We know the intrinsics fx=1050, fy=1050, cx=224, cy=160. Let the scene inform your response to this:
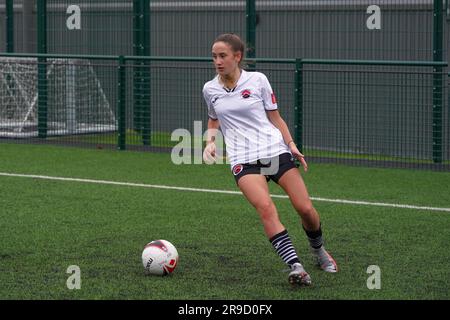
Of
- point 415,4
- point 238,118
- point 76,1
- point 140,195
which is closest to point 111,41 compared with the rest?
point 76,1

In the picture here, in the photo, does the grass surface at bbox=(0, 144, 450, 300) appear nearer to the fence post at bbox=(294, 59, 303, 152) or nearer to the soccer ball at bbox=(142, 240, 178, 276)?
the soccer ball at bbox=(142, 240, 178, 276)

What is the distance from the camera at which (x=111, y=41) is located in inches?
776

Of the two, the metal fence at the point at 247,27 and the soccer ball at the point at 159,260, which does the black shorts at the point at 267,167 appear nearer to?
the soccer ball at the point at 159,260

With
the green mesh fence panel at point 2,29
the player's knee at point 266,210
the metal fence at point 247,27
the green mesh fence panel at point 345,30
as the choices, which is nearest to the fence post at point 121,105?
the metal fence at point 247,27

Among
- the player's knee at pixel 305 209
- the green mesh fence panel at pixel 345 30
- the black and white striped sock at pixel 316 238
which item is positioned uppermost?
the green mesh fence panel at pixel 345 30

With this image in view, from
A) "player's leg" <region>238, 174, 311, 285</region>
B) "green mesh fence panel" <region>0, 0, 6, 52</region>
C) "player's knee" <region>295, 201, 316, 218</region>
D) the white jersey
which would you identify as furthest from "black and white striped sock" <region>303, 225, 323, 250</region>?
"green mesh fence panel" <region>0, 0, 6, 52</region>

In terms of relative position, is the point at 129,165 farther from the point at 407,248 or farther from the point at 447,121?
the point at 407,248

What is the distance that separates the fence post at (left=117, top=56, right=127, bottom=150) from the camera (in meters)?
17.4

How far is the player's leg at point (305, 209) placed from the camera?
8.06 metres

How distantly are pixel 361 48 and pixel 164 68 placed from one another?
3254mm

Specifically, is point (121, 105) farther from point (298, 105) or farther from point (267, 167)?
point (267, 167)

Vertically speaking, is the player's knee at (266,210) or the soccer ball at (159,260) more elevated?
the player's knee at (266,210)

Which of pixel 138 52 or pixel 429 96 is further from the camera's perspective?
pixel 138 52

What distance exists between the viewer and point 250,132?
8.10m
